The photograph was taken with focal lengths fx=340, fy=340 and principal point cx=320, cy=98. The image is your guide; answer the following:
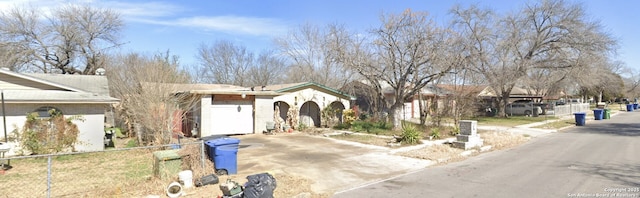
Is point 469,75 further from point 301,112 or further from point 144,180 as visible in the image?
point 144,180

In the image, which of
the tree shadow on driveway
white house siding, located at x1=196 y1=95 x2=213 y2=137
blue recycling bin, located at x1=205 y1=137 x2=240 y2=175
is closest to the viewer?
the tree shadow on driveway

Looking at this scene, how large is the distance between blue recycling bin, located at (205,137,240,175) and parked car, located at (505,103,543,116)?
3368 cm

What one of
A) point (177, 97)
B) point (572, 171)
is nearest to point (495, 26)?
point (572, 171)

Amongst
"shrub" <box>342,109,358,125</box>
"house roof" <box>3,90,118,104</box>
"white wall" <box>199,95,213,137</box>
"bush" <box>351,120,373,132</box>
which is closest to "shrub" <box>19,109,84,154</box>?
"house roof" <box>3,90,118,104</box>

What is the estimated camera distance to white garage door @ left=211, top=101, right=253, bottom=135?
59.4 feet

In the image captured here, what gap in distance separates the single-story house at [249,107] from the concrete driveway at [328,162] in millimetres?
3590

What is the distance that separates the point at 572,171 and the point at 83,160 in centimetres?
1486

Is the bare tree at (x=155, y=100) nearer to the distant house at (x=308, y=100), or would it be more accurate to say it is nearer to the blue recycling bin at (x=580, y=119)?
the distant house at (x=308, y=100)

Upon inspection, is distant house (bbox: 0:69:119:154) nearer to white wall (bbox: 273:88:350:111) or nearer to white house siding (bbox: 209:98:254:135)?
white house siding (bbox: 209:98:254:135)

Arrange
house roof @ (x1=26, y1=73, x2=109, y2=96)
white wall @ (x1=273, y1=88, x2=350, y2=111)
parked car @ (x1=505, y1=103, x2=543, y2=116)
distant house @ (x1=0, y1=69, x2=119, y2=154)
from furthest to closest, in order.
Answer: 1. parked car @ (x1=505, y1=103, x2=543, y2=116)
2. white wall @ (x1=273, y1=88, x2=350, y2=111)
3. house roof @ (x1=26, y1=73, x2=109, y2=96)
4. distant house @ (x1=0, y1=69, x2=119, y2=154)

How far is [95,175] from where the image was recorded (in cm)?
902

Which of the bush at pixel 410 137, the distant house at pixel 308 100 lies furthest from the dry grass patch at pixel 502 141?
the distant house at pixel 308 100

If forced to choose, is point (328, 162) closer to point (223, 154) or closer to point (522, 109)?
point (223, 154)

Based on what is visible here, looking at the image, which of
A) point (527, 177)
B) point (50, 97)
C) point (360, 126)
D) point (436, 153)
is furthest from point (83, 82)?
point (527, 177)
